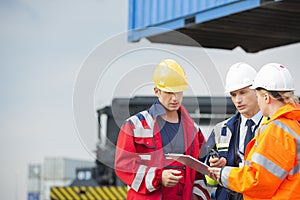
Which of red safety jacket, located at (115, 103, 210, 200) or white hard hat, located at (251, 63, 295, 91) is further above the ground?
white hard hat, located at (251, 63, 295, 91)

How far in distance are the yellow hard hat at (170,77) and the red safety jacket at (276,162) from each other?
1151mm

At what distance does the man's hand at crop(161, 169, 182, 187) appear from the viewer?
18.0 feet

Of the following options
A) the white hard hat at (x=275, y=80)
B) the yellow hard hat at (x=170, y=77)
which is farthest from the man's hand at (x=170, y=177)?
the white hard hat at (x=275, y=80)

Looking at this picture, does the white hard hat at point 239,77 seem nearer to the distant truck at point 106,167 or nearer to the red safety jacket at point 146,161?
the red safety jacket at point 146,161

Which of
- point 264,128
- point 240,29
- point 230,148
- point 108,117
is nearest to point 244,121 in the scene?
point 230,148

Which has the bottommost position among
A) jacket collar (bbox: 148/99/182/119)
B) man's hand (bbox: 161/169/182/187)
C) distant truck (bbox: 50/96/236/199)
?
distant truck (bbox: 50/96/236/199)

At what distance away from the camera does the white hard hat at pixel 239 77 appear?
571 cm

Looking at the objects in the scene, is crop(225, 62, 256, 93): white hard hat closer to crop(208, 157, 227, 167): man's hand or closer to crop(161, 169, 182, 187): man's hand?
crop(208, 157, 227, 167): man's hand

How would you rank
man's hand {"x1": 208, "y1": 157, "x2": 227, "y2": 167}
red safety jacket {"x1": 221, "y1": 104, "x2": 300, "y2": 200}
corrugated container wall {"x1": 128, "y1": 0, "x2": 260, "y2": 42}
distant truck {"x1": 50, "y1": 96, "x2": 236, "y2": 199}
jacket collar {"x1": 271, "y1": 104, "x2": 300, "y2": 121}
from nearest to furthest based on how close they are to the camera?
red safety jacket {"x1": 221, "y1": 104, "x2": 300, "y2": 200} < jacket collar {"x1": 271, "y1": 104, "x2": 300, "y2": 121} < man's hand {"x1": 208, "y1": 157, "x2": 227, "y2": 167} < corrugated container wall {"x1": 128, "y1": 0, "x2": 260, "y2": 42} < distant truck {"x1": 50, "y1": 96, "x2": 236, "y2": 199}

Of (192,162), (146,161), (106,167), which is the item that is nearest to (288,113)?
(192,162)

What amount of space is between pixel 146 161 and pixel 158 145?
18 centimetres

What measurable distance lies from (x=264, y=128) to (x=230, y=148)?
1.13 m

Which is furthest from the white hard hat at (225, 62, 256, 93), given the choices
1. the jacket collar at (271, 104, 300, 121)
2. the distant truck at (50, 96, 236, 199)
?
the distant truck at (50, 96, 236, 199)

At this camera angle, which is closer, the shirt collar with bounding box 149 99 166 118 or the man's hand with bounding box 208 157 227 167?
the man's hand with bounding box 208 157 227 167
